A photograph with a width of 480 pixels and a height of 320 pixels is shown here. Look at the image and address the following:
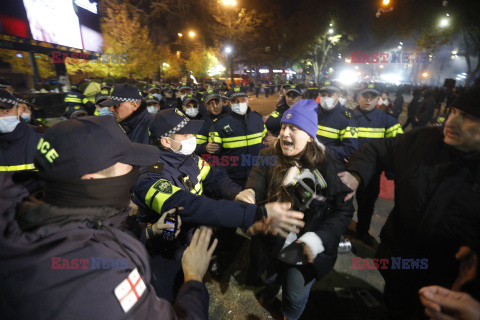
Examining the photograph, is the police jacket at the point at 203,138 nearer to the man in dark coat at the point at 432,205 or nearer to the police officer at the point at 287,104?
the police officer at the point at 287,104

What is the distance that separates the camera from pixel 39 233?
36.7 inches

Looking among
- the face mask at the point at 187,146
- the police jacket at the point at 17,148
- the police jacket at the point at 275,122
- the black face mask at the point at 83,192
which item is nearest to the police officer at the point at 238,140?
the police jacket at the point at 275,122

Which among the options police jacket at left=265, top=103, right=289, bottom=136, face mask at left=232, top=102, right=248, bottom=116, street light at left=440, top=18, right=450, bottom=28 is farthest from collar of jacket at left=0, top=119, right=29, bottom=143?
street light at left=440, top=18, right=450, bottom=28

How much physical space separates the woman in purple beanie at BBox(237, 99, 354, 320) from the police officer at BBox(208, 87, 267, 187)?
5.82 ft

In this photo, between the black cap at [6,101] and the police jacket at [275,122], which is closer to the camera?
the black cap at [6,101]

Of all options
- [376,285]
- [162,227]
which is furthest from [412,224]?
[162,227]

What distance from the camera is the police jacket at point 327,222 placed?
2.12 metres

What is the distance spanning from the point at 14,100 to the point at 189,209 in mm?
3056

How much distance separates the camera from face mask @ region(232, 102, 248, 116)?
453 centimetres

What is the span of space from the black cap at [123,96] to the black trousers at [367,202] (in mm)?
4175

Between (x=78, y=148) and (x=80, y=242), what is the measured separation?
0.42 metres

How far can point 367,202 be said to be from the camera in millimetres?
3945

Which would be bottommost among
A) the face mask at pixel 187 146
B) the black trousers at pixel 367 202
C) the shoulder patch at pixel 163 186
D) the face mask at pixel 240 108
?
the black trousers at pixel 367 202

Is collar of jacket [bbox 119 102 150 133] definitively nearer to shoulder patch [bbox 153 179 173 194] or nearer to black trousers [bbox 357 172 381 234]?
shoulder patch [bbox 153 179 173 194]
